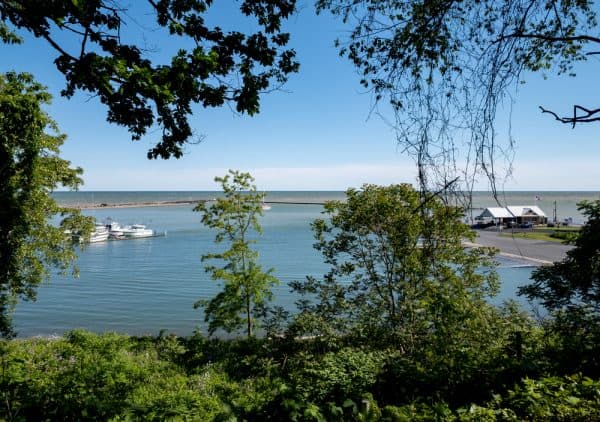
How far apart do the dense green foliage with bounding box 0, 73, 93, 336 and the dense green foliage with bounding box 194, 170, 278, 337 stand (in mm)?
4285

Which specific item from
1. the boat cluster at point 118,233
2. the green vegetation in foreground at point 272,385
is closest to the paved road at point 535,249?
the green vegetation in foreground at point 272,385

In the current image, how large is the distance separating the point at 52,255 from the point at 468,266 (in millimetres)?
11311

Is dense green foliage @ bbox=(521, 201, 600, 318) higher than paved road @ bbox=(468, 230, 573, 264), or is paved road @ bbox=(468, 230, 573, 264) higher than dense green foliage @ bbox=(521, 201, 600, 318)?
dense green foliage @ bbox=(521, 201, 600, 318)

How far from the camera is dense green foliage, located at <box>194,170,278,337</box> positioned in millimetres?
11414

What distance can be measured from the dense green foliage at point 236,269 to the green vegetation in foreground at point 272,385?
151 cm

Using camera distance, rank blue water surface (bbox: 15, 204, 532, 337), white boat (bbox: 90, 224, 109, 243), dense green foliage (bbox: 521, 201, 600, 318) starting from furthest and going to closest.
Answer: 1. white boat (bbox: 90, 224, 109, 243)
2. blue water surface (bbox: 15, 204, 532, 337)
3. dense green foliage (bbox: 521, 201, 600, 318)

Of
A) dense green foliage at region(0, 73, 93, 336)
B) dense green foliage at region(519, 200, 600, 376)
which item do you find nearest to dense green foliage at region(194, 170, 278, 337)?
dense green foliage at region(0, 73, 93, 336)

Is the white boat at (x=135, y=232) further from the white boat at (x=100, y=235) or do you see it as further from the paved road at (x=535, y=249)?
the paved road at (x=535, y=249)

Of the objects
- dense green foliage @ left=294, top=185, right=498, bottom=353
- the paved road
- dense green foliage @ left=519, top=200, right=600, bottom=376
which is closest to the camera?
dense green foliage @ left=519, top=200, right=600, bottom=376

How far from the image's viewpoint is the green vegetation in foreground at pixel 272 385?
2.92 meters

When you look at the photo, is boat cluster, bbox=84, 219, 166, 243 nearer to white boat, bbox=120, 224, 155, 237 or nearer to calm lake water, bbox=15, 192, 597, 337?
white boat, bbox=120, 224, 155, 237

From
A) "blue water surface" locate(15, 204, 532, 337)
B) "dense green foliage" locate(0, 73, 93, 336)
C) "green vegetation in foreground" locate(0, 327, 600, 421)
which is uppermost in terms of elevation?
"dense green foliage" locate(0, 73, 93, 336)

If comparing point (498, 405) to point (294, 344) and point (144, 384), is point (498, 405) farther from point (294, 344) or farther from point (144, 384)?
point (294, 344)

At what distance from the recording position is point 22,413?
12.5 ft
